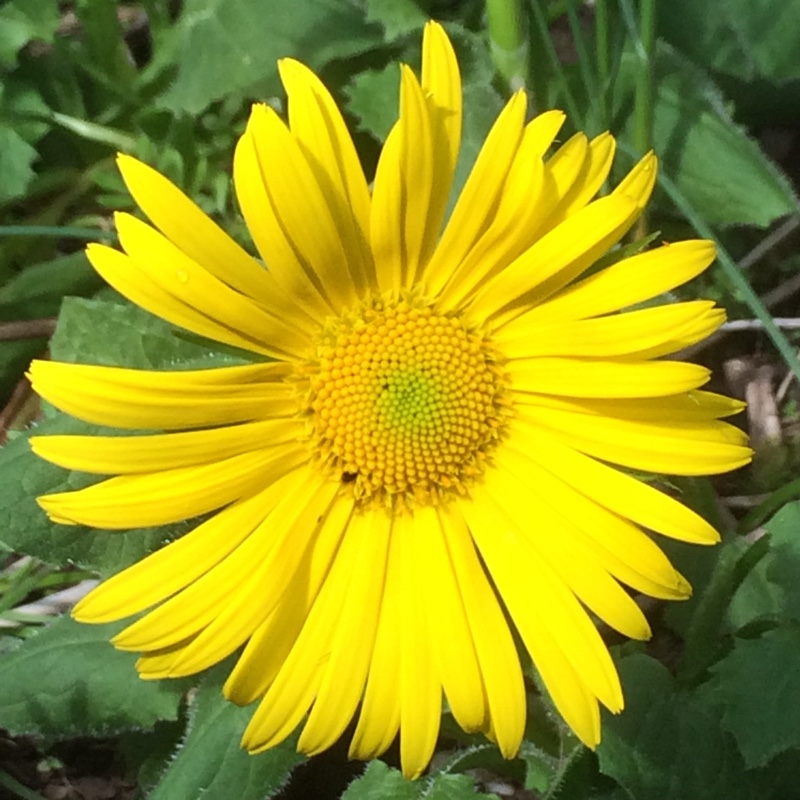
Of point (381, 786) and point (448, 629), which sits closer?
point (448, 629)

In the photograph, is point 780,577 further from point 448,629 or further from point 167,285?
point 167,285

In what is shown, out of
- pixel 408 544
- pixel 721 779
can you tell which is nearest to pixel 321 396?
pixel 408 544

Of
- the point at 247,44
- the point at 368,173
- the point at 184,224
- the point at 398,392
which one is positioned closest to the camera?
the point at 184,224

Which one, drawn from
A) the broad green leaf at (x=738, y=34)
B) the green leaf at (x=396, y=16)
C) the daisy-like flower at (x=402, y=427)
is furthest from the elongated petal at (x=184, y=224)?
the broad green leaf at (x=738, y=34)

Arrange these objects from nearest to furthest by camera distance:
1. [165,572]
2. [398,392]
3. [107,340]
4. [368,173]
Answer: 1. [165,572]
2. [398,392]
3. [107,340]
4. [368,173]

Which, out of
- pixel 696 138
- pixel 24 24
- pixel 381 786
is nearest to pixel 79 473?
pixel 381 786

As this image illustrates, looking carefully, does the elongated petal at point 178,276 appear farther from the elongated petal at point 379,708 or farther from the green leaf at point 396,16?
the green leaf at point 396,16
